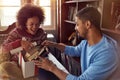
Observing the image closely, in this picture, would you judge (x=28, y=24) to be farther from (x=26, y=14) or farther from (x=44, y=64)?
(x=44, y=64)

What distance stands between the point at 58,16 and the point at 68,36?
0.43 metres

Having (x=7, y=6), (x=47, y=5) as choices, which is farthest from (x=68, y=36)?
(x=7, y=6)

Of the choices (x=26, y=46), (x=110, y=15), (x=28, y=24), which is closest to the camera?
(x=26, y=46)

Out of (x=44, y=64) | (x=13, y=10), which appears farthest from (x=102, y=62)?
(x=13, y=10)

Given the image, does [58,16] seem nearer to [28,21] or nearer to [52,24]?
[52,24]

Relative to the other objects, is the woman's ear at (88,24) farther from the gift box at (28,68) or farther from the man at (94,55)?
the gift box at (28,68)

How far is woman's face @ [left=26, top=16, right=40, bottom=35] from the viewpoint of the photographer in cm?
198

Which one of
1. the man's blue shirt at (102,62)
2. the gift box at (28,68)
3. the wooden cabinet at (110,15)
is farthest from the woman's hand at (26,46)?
the wooden cabinet at (110,15)

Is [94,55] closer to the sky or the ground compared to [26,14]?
closer to the ground

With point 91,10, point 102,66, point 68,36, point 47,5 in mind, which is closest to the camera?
point 102,66

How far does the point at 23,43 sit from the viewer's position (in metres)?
1.50

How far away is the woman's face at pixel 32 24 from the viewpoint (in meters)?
1.98

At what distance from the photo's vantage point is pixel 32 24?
199 centimetres

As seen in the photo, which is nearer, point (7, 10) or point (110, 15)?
point (110, 15)
